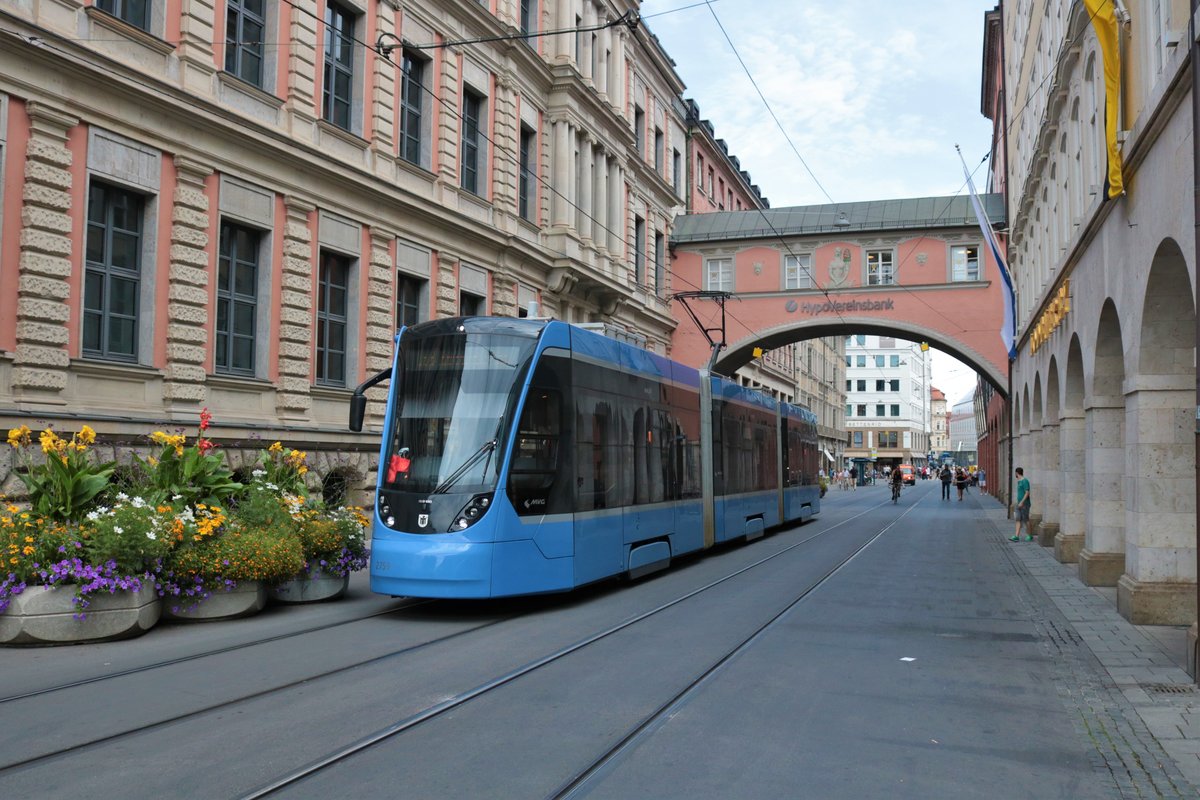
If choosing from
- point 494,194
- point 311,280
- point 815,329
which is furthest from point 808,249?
point 311,280

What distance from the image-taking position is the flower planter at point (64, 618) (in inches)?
367

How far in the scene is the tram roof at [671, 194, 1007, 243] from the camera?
39.2 m

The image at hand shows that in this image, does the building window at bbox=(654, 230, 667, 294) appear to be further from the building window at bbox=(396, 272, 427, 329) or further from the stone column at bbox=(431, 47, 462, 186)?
the building window at bbox=(396, 272, 427, 329)

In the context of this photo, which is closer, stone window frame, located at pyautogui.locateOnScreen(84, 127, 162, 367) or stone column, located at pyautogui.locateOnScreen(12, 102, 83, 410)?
stone column, located at pyautogui.locateOnScreen(12, 102, 83, 410)

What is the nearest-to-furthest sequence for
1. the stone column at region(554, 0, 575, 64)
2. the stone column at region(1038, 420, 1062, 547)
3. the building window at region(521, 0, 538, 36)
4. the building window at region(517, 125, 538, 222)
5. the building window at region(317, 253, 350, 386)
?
the building window at region(317, 253, 350, 386), the stone column at region(1038, 420, 1062, 547), the building window at region(517, 125, 538, 222), the building window at region(521, 0, 538, 36), the stone column at region(554, 0, 575, 64)

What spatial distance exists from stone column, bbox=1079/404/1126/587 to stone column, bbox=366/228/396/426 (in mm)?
13113

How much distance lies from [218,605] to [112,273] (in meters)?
6.75

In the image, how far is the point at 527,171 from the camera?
95.9 feet

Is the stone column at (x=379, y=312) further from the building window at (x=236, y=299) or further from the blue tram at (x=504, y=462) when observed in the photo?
the blue tram at (x=504, y=462)

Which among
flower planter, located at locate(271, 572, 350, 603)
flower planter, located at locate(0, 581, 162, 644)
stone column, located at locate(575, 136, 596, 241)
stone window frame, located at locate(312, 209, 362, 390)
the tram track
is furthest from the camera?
stone column, located at locate(575, 136, 596, 241)

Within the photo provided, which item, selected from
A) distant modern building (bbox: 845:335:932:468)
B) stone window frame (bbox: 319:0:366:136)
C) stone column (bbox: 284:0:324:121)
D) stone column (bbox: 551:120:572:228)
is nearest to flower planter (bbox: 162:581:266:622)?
stone column (bbox: 284:0:324:121)

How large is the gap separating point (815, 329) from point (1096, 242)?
2707cm

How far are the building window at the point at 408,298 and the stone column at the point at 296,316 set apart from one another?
3.44m

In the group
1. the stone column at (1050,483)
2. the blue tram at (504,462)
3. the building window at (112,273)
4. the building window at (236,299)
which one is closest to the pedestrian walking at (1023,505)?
the stone column at (1050,483)
